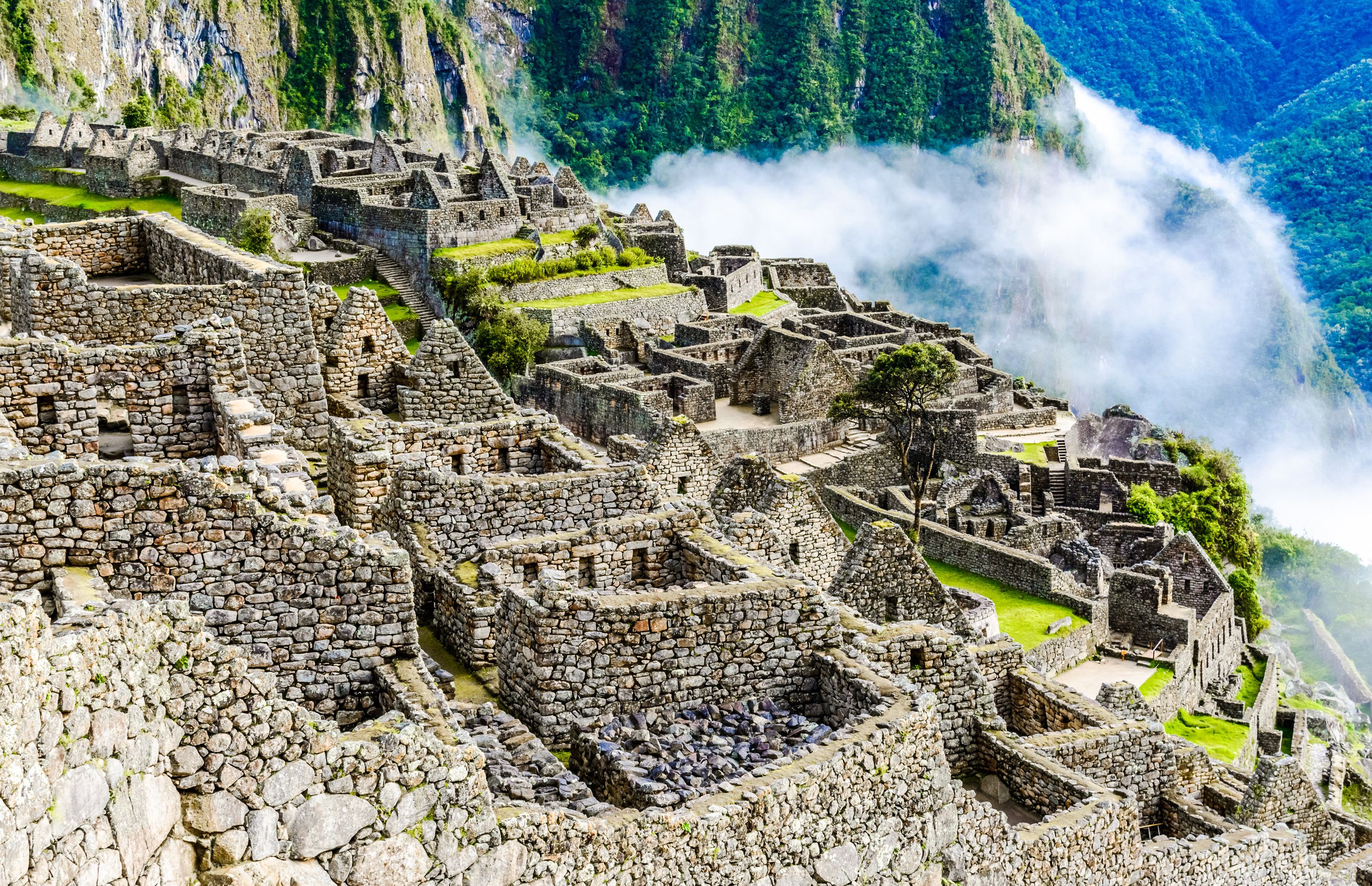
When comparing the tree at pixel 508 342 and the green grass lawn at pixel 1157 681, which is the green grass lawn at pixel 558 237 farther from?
the green grass lawn at pixel 1157 681

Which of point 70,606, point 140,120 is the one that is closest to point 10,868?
point 70,606

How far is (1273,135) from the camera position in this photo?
18375 centimetres

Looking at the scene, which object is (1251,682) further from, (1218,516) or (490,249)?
(490,249)

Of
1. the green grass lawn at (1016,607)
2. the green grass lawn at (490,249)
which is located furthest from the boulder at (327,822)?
the green grass lawn at (490,249)

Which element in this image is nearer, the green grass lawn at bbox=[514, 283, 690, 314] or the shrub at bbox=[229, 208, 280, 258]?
the shrub at bbox=[229, 208, 280, 258]

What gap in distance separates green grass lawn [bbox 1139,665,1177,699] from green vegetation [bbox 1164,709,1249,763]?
451mm

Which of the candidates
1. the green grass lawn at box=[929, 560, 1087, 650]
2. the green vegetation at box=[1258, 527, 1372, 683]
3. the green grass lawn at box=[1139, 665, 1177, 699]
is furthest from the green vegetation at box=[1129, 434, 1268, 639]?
the green grass lawn at box=[929, 560, 1087, 650]

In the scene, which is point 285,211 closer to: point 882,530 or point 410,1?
point 882,530

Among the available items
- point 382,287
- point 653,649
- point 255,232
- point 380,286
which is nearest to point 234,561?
point 653,649

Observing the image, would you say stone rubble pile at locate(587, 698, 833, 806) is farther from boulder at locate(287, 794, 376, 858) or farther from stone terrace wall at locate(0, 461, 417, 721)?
boulder at locate(287, 794, 376, 858)

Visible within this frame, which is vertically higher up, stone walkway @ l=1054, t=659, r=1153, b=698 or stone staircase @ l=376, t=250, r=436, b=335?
stone staircase @ l=376, t=250, r=436, b=335

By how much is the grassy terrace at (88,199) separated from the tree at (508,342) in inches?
479

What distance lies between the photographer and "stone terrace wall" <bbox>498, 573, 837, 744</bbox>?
793cm

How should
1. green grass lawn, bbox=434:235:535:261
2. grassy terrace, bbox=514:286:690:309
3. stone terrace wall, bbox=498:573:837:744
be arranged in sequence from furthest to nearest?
green grass lawn, bbox=434:235:535:261 < grassy terrace, bbox=514:286:690:309 < stone terrace wall, bbox=498:573:837:744
